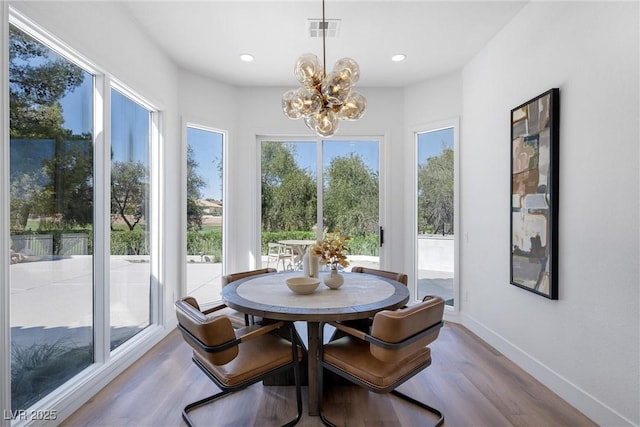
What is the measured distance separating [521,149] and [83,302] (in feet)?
11.6

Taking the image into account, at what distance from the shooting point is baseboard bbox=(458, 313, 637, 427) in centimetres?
193

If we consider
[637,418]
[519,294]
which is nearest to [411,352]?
[637,418]

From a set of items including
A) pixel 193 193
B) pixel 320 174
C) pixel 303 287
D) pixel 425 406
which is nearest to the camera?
pixel 425 406

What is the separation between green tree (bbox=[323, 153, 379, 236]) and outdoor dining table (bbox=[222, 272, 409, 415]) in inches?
73.5

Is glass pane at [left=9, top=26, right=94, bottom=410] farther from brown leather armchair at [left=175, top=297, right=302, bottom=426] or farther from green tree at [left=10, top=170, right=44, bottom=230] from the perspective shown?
brown leather armchair at [left=175, top=297, right=302, bottom=426]

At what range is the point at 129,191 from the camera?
2.95 m

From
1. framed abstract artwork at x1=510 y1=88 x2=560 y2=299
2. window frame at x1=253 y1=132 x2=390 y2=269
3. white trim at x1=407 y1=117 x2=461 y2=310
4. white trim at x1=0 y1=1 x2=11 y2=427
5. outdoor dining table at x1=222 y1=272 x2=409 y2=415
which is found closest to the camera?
white trim at x1=0 y1=1 x2=11 y2=427

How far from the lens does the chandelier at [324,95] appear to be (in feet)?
7.03

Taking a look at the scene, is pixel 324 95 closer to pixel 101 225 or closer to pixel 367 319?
pixel 367 319

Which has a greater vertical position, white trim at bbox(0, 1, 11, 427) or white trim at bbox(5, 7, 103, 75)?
white trim at bbox(5, 7, 103, 75)

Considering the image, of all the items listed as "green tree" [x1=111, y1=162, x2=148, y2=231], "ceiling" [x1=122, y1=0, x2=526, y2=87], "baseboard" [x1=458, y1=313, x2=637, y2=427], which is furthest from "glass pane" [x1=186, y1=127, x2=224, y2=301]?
"baseboard" [x1=458, y1=313, x2=637, y2=427]

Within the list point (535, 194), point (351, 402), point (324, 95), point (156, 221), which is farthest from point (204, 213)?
point (535, 194)

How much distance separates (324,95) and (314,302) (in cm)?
138

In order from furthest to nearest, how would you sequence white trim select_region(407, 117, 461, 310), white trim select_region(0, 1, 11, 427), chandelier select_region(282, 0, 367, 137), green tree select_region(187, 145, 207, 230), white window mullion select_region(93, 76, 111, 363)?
green tree select_region(187, 145, 207, 230) < white trim select_region(407, 117, 461, 310) < white window mullion select_region(93, 76, 111, 363) < chandelier select_region(282, 0, 367, 137) < white trim select_region(0, 1, 11, 427)
